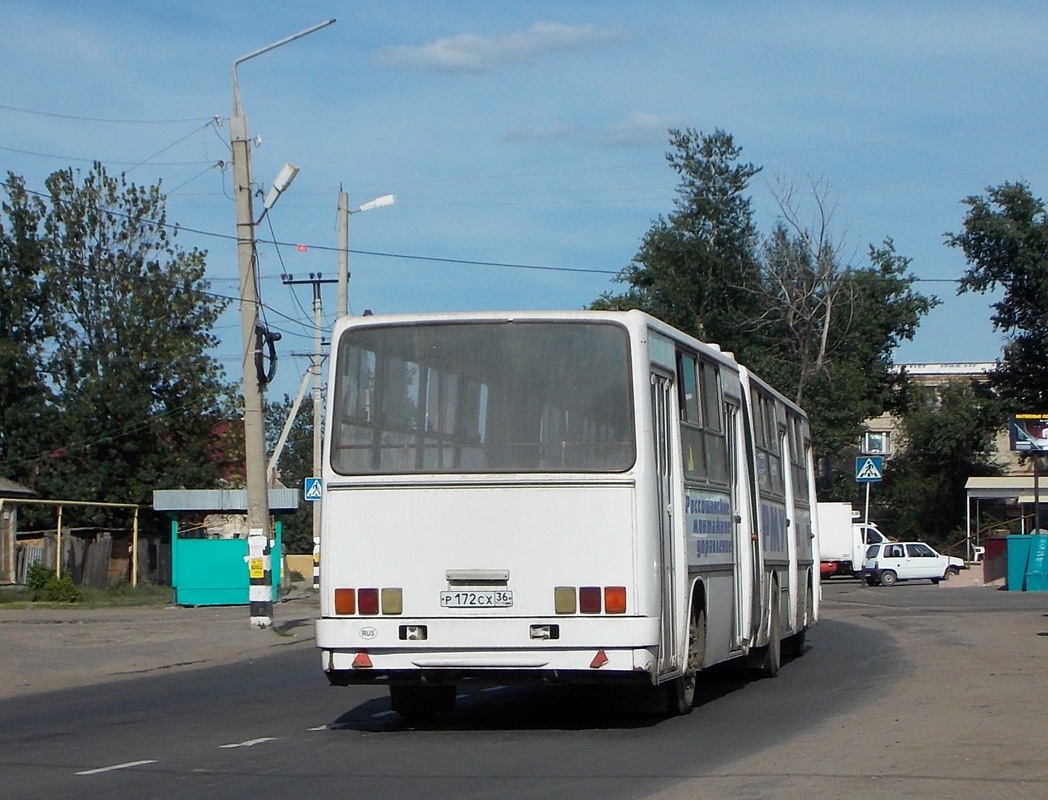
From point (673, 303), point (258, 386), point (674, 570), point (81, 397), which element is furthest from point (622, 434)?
point (673, 303)

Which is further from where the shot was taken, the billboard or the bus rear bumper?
the billboard

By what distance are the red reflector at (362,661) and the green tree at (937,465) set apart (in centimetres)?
6671

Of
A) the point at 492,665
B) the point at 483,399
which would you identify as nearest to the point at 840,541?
the point at 483,399

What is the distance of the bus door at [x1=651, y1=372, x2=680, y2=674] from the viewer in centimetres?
1138

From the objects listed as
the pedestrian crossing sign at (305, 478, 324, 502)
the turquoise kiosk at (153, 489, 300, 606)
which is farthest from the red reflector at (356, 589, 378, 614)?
the turquoise kiosk at (153, 489, 300, 606)

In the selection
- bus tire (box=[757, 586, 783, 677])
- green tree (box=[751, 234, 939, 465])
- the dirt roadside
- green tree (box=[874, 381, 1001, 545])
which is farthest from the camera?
green tree (box=[874, 381, 1001, 545])

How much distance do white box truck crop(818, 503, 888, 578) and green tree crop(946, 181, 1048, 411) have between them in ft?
59.5

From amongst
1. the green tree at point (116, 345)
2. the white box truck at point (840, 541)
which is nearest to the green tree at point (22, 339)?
the green tree at point (116, 345)

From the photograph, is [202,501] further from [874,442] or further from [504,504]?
[874,442]

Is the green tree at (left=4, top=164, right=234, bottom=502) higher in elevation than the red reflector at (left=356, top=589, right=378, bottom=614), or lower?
higher

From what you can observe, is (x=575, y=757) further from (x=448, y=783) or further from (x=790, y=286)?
(x=790, y=286)

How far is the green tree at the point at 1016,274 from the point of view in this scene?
6600 centimetres

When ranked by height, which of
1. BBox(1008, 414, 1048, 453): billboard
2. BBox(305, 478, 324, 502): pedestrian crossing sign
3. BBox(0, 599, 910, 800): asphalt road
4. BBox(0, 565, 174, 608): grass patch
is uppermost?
BBox(1008, 414, 1048, 453): billboard

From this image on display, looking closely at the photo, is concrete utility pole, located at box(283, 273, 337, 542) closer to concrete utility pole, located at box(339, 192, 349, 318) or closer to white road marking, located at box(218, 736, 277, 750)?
concrete utility pole, located at box(339, 192, 349, 318)
